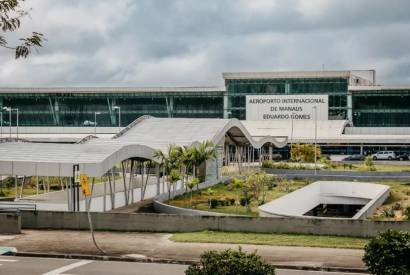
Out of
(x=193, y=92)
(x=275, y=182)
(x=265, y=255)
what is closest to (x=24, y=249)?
(x=265, y=255)

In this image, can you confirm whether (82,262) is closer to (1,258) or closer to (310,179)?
(1,258)

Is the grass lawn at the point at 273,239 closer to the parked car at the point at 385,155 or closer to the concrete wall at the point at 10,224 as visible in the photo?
the concrete wall at the point at 10,224

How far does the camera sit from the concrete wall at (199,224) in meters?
30.7

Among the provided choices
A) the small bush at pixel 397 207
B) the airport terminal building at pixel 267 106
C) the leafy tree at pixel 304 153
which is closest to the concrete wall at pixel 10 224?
the small bush at pixel 397 207

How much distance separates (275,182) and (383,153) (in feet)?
155

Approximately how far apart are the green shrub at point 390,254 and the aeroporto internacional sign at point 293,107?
10538 cm

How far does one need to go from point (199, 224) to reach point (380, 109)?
10241cm

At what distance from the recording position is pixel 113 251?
27.9m

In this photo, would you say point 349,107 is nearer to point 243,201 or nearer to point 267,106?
point 267,106

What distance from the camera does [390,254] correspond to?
19.0 m

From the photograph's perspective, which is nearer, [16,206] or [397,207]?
[16,206]

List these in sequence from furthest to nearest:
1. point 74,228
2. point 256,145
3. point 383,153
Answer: point 383,153 < point 256,145 < point 74,228

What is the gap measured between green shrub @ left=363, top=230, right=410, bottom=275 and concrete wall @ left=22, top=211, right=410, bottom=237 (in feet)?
35.1

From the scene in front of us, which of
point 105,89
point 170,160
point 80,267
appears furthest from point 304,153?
point 80,267
